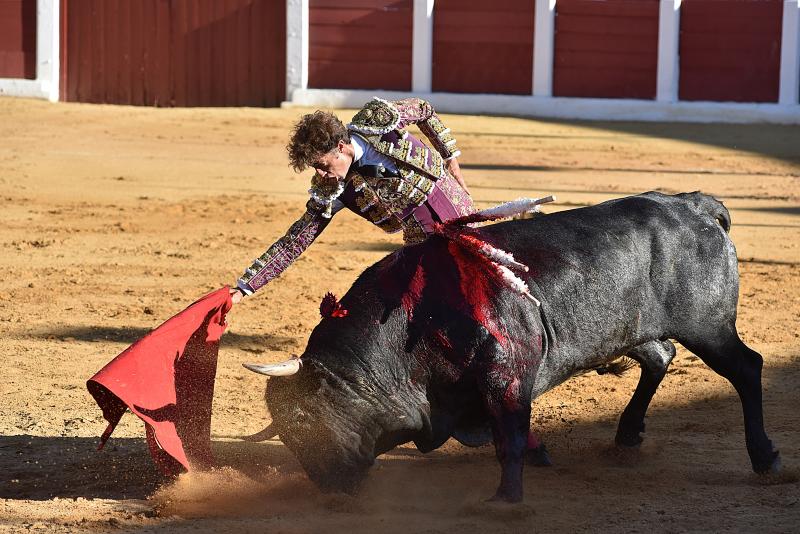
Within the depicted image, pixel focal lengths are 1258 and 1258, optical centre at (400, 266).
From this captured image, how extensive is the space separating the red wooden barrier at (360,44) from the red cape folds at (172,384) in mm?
9625

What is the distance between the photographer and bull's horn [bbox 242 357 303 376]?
2.86 metres

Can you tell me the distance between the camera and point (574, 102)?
494 inches

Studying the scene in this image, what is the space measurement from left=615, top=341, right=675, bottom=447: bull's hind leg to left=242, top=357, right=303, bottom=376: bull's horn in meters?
1.14

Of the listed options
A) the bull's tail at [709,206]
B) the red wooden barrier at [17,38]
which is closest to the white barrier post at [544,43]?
the red wooden barrier at [17,38]

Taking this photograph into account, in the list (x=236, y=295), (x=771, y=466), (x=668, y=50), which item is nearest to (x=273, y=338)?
(x=236, y=295)

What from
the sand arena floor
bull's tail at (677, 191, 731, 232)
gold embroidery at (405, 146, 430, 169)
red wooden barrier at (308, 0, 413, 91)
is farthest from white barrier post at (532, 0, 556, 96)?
gold embroidery at (405, 146, 430, 169)

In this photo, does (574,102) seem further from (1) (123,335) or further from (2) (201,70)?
(1) (123,335)

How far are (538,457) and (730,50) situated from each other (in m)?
9.57

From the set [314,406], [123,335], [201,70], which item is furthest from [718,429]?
[201,70]

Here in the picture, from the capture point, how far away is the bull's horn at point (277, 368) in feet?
9.37

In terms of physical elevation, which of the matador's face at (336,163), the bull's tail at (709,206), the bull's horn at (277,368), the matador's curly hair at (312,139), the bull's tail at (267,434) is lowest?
the bull's tail at (267,434)

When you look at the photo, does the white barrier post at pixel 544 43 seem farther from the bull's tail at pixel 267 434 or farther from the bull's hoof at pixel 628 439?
the bull's tail at pixel 267 434

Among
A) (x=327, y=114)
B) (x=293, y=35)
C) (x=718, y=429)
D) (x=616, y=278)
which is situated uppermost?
(x=293, y=35)

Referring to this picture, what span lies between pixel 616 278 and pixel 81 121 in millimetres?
9119
